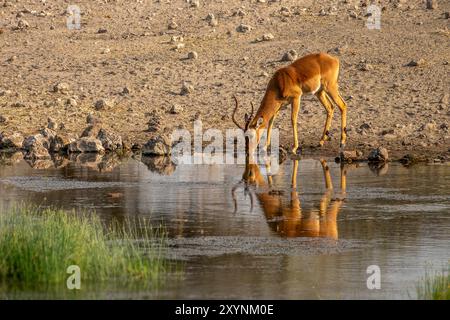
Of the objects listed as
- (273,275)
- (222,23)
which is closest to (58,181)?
(273,275)

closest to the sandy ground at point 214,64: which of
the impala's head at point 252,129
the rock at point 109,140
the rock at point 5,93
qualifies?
the rock at point 5,93

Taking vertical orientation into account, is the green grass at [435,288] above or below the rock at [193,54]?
below

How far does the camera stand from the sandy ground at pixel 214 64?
21672 mm

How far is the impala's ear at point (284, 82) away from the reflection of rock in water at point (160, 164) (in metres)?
2.26

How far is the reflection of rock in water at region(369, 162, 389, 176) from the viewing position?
17.6 meters

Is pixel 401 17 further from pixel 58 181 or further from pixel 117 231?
pixel 117 231

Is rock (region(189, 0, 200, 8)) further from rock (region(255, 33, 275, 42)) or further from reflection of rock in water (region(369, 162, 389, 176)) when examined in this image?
reflection of rock in water (region(369, 162, 389, 176))

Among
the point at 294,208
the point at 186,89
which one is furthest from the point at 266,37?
the point at 294,208

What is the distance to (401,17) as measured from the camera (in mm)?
26406

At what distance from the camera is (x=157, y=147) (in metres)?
19.7

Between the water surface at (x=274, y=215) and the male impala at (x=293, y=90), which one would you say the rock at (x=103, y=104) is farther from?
the male impala at (x=293, y=90)

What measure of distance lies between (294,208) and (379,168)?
4407 millimetres

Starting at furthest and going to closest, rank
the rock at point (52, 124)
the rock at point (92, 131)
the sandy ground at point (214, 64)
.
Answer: the sandy ground at point (214, 64) < the rock at point (52, 124) < the rock at point (92, 131)

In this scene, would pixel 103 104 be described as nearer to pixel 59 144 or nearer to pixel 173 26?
pixel 59 144
